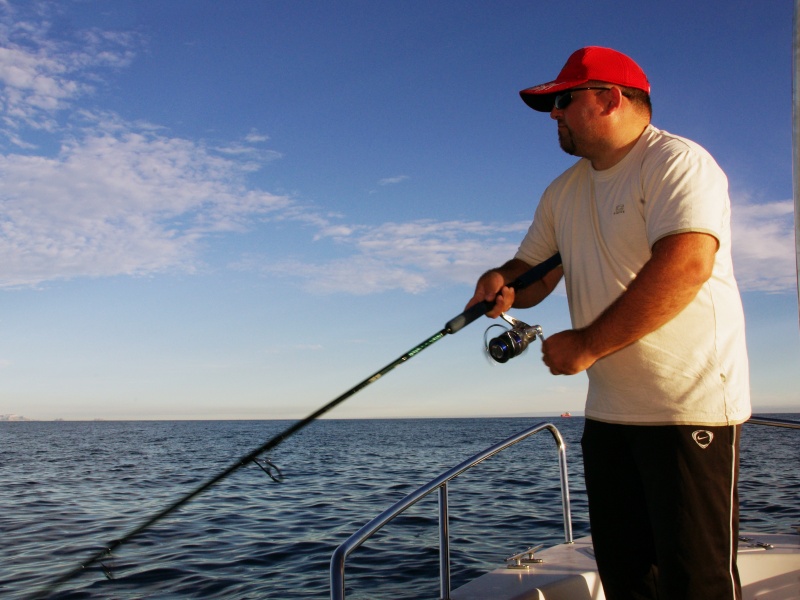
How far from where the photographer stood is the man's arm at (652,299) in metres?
1.55

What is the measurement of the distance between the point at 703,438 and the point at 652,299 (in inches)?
15.4

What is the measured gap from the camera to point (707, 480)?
163 centimetres

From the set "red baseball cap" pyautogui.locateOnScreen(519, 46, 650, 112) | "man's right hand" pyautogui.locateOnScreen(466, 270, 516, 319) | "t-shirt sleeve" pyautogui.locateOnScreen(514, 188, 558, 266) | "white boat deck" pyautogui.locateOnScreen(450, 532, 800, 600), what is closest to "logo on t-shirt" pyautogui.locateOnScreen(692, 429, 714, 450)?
"man's right hand" pyautogui.locateOnScreen(466, 270, 516, 319)

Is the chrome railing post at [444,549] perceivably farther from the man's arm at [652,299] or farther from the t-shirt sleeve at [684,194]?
the t-shirt sleeve at [684,194]

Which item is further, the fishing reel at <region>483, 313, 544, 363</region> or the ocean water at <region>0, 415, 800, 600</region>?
the ocean water at <region>0, 415, 800, 600</region>

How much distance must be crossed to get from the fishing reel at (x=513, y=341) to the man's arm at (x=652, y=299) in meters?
→ 0.43

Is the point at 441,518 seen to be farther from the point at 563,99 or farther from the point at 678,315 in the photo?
the point at 563,99

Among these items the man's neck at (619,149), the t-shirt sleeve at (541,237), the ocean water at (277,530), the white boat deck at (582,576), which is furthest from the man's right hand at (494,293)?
the ocean water at (277,530)

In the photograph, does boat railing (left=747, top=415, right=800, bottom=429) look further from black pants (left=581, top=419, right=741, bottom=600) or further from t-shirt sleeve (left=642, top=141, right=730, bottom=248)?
t-shirt sleeve (left=642, top=141, right=730, bottom=248)

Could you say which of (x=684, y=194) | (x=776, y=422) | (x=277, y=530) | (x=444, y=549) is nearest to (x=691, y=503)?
(x=684, y=194)

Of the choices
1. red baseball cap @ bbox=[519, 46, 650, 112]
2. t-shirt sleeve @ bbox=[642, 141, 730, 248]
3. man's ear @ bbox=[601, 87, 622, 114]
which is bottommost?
t-shirt sleeve @ bbox=[642, 141, 730, 248]

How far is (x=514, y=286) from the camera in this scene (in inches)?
86.2

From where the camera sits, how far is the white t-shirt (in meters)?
1.63

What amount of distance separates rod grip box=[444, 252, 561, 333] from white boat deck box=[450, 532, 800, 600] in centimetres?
104
